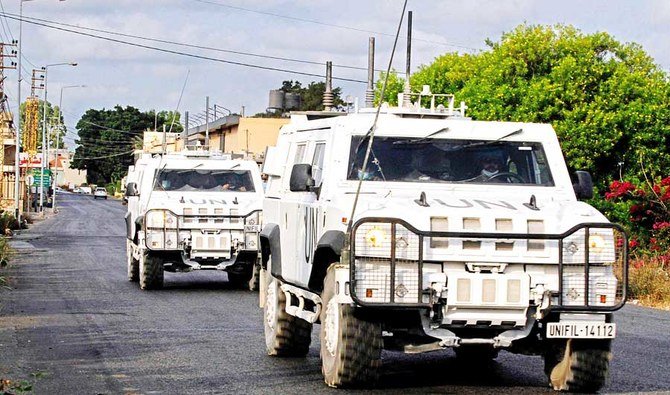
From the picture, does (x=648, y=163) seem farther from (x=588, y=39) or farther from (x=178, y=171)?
(x=178, y=171)

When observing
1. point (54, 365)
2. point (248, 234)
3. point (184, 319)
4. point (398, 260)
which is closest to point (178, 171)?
point (248, 234)

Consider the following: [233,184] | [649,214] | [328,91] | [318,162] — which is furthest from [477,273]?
[328,91]

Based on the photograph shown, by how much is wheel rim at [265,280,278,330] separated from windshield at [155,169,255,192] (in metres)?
9.15

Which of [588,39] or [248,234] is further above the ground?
[588,39]

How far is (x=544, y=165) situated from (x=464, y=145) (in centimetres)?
72

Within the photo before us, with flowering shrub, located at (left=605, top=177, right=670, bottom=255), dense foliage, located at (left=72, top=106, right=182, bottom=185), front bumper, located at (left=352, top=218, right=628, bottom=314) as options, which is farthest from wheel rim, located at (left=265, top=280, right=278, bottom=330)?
dense foliage, located at (left=72, top=106, right=182, bottom=185)

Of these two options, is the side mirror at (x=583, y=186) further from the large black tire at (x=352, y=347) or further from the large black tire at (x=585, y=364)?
the large black tire at (x=352, y=347)

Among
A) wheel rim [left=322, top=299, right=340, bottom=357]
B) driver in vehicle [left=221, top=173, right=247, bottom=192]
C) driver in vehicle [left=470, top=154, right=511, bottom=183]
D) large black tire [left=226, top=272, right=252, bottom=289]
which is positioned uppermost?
driver in vehicle [left=470, top=154, right=511, bottom=183]

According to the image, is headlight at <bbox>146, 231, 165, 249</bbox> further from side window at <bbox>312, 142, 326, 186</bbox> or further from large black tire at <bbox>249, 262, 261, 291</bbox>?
side window at <bbox>312, 142, 326, 186</bbox>

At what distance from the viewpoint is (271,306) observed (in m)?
12.8

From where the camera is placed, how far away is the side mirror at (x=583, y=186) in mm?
11359

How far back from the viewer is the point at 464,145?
453 inches

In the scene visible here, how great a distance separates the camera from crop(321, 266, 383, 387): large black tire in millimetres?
9742

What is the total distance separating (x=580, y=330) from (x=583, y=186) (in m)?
2.03
